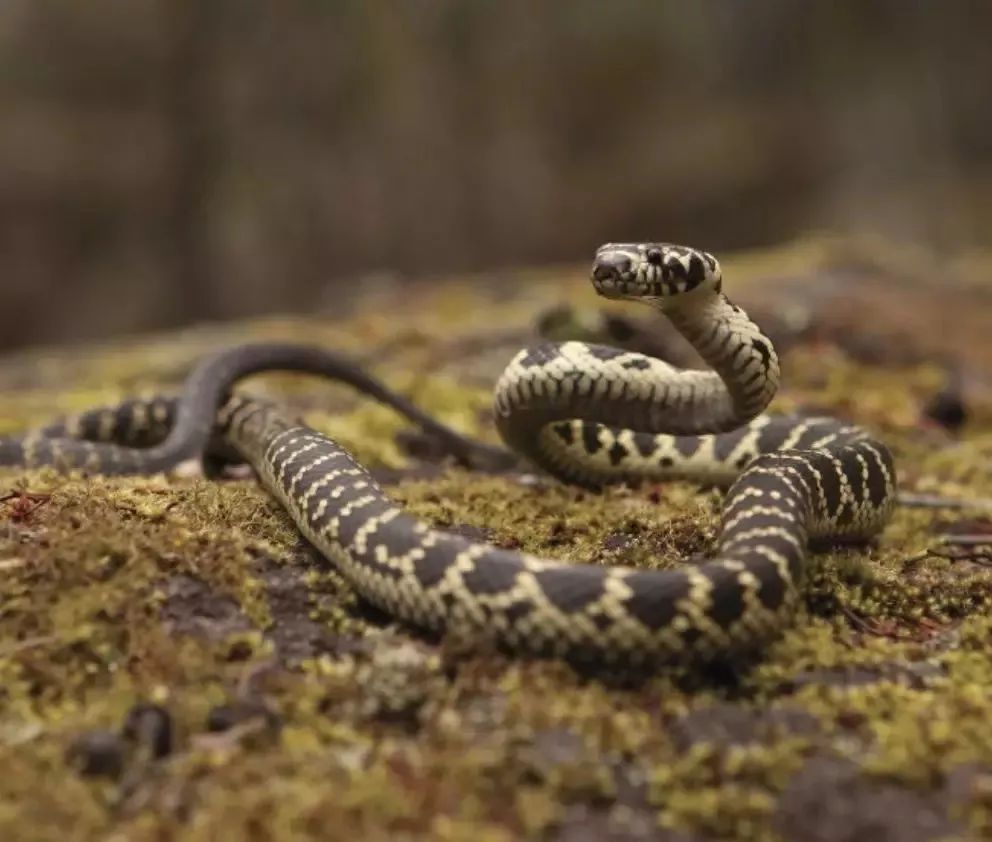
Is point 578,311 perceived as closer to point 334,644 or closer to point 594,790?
point 334,644

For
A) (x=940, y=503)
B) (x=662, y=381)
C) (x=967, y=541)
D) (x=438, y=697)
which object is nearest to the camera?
(x=438, y=697)

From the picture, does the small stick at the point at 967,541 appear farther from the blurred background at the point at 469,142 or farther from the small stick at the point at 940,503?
the blurred background at the point at 469,142

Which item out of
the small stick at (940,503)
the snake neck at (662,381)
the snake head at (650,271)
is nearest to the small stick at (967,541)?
the small stick at (940,503)

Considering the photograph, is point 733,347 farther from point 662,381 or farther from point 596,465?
point 596,465

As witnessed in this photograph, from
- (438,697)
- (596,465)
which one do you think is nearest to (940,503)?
(596,465)

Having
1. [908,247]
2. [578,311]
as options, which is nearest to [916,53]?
[908,247]

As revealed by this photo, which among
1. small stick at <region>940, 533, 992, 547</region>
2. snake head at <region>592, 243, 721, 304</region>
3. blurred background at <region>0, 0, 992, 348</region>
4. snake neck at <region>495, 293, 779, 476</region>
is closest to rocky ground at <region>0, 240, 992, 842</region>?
small stick at <region>940, 533, 992, 547</region>

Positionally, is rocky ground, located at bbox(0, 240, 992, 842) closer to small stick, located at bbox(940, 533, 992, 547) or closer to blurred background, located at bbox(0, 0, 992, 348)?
small stick, located at bbox(940, 533, 992, 547)
